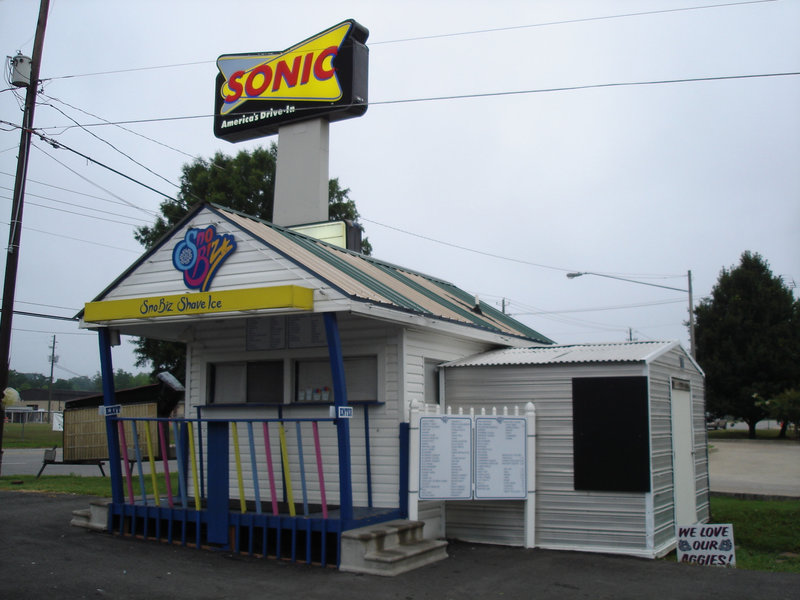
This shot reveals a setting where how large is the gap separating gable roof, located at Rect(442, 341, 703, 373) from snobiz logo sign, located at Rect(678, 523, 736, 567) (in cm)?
223

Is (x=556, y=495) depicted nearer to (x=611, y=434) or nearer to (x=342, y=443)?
(x=611, y=434)

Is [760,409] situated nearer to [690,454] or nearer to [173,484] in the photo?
[690,454]

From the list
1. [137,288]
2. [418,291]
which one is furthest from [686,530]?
[137,288]

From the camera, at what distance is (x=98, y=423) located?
19016mm

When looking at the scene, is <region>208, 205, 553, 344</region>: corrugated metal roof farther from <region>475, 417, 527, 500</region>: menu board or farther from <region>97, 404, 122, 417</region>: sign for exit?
<region>97, 404, 122, 417</region>: sign for exit

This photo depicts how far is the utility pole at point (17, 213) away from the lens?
1388 centimetres

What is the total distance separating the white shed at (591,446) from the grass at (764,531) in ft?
4.01

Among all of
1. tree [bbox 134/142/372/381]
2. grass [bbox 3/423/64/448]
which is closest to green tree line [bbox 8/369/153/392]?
grass [bbox 3/423/64/448]

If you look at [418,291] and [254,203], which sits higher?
[254,203]

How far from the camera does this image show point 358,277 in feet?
32.2

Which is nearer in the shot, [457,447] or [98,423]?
[457,447]

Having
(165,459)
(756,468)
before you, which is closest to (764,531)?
(165,459)

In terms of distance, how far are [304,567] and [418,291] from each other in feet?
16.8

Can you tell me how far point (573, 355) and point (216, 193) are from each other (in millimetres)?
20042
